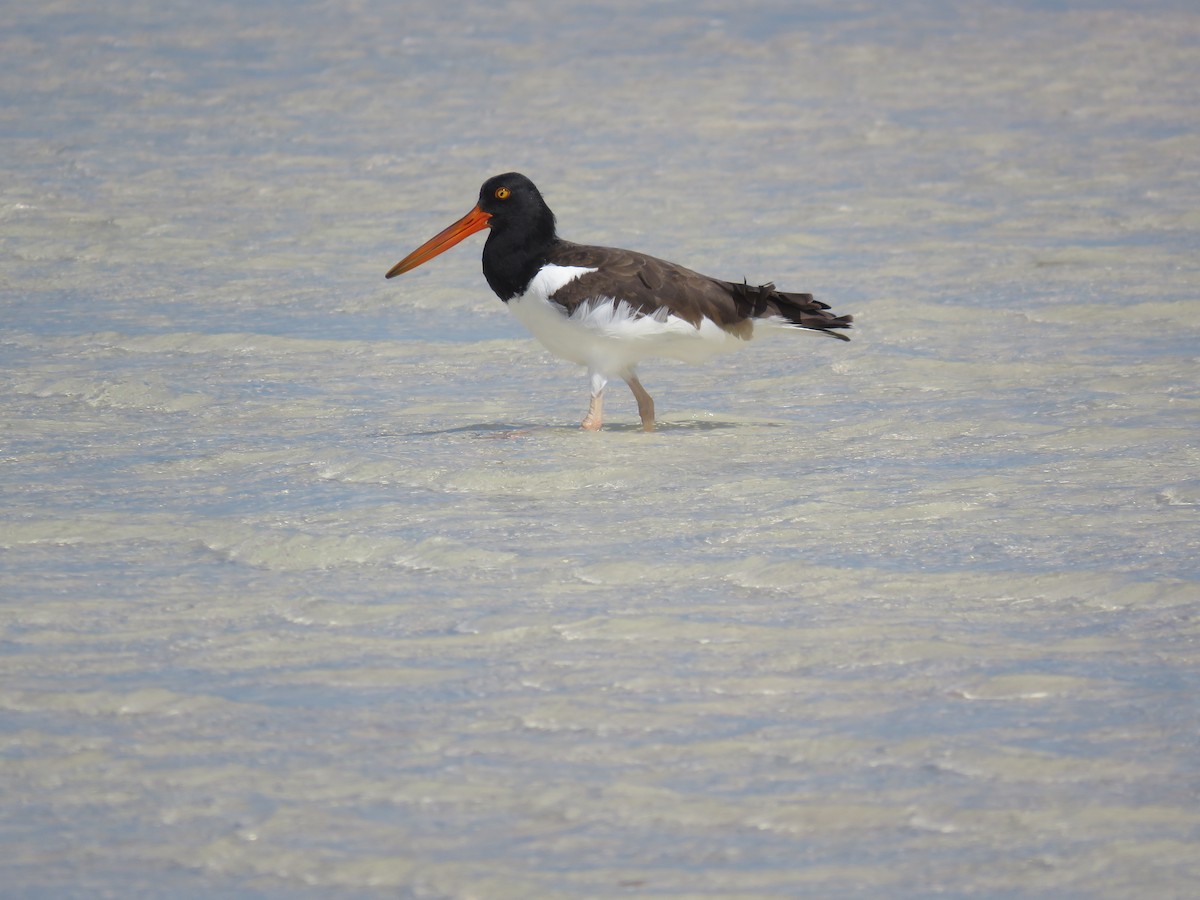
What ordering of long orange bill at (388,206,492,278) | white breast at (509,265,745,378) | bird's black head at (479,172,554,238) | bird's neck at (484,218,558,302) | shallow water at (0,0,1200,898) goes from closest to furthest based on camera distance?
shallow water at (0,0,1200,898)
white breast at (509,265,745,378)
bird's neck at (484,218,558,302)
bird's black head at (479,172,554,238)
long orange bill at (388,206,492,278)

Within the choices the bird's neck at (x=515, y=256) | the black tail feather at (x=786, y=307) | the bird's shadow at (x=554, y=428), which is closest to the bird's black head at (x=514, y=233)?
the bird's neck at (x=515, y=256)

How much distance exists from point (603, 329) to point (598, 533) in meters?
1.58

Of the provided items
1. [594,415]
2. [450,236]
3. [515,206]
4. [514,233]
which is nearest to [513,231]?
[514,233]

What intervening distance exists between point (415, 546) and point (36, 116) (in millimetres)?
11261

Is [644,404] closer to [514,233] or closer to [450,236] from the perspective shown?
[514,233]

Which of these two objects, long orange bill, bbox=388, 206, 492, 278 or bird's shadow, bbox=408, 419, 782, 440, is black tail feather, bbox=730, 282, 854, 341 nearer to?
bird's shadow, bbox=408, 419, 782, 440

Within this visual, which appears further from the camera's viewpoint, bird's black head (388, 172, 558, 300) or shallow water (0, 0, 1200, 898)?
bird's black head (388, 172, 558, 300)

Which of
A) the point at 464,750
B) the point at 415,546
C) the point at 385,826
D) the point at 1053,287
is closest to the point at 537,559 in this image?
the point at 415,546

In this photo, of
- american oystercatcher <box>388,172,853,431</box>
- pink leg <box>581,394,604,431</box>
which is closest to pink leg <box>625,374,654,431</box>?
american oystercatcher <box>388,172,853,431</box>

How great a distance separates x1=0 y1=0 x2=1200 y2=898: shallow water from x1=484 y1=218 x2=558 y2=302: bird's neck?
2.04 feet

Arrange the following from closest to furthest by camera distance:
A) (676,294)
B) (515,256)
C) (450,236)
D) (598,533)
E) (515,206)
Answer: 1. (598,533)
2. (676,294)
3. (515,256)
4. (515,206)
5. (450,236)

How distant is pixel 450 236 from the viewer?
337 inches

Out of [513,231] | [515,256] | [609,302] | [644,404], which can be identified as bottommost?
[644,404]

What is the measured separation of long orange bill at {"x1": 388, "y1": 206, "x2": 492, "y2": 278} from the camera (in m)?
8.27
